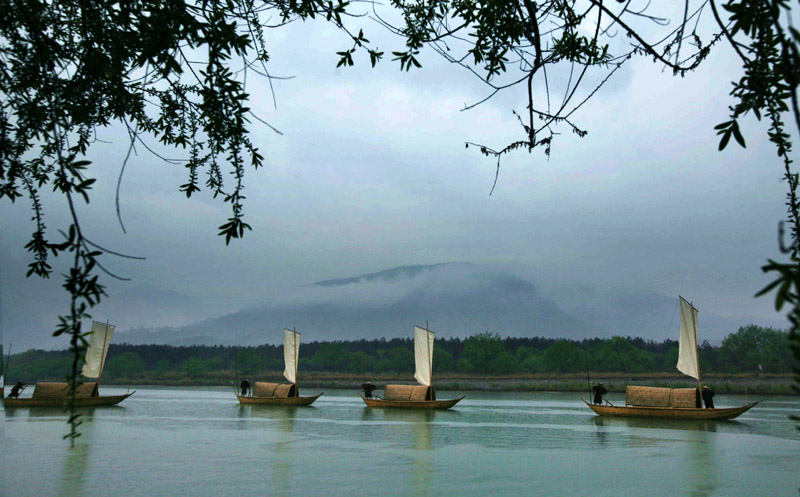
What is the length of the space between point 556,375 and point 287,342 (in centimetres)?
5562

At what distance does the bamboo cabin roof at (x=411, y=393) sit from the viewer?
139 ft

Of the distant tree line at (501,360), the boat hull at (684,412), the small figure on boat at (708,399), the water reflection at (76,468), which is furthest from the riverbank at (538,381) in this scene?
the water reflection at (76,468)

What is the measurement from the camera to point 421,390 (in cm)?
4244

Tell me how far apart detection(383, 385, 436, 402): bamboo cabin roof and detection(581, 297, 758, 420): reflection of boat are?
13.8 meters

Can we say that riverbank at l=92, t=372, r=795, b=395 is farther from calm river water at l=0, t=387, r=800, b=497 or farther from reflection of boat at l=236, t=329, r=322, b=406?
calm river water at l=0, t=387, r=800, b=497

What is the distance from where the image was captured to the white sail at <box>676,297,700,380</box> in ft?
102

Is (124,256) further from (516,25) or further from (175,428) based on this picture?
(175,428)

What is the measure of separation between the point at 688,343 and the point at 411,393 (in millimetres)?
18467

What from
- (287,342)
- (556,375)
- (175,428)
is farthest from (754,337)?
(175,428)

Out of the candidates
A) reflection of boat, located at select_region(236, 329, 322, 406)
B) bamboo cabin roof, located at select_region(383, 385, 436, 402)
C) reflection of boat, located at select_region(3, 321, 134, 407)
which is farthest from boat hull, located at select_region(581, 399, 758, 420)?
reflection of boat, located at select_region(3, 321, 134, 407)

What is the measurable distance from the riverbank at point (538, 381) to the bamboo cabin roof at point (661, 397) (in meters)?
26.7

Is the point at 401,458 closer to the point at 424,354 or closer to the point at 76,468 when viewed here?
the point at 76,468

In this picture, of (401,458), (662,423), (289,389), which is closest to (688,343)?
(662,423)

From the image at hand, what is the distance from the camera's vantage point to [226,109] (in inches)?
135
